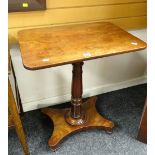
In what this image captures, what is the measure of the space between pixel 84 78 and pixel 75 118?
422 mm

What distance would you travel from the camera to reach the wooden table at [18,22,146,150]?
109cm

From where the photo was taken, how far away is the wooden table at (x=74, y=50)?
3.57 feet

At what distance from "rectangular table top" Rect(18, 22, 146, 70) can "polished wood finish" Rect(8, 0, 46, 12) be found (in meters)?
0.14

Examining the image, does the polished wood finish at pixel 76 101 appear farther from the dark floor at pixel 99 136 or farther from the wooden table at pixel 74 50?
the dark floor at pixel 99 136

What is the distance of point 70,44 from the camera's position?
3.96 ft

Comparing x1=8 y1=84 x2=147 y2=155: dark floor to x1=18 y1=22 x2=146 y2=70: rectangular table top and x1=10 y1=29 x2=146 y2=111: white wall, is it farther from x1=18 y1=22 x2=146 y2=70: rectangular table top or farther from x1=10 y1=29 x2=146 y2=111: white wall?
x1=18 y1=22 x2=146 y2=70: rectangular table top

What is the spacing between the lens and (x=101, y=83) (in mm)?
2068

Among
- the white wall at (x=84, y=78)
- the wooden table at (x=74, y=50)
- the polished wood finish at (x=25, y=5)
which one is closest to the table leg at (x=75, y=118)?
the wooden table at (x=74, y=50)

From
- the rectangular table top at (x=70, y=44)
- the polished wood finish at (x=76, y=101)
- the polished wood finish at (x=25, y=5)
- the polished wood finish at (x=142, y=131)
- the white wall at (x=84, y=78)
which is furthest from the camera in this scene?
the white wall at (x=84, y=78)

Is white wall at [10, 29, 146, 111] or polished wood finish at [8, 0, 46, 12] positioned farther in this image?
white wall at [10, 29, 146, 111]

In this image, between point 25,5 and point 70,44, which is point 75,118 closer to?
point 70,44

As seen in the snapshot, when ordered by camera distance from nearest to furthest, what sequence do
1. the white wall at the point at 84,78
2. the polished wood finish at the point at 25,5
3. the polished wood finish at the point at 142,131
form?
the polished wood finish at the point at 25,5, the polished wood finish at the point at 142,131, the white wall at the point at 84,78

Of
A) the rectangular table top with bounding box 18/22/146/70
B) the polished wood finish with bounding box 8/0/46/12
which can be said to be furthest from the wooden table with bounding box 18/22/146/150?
the polished wood finish with bounding box 8/0/46/12
